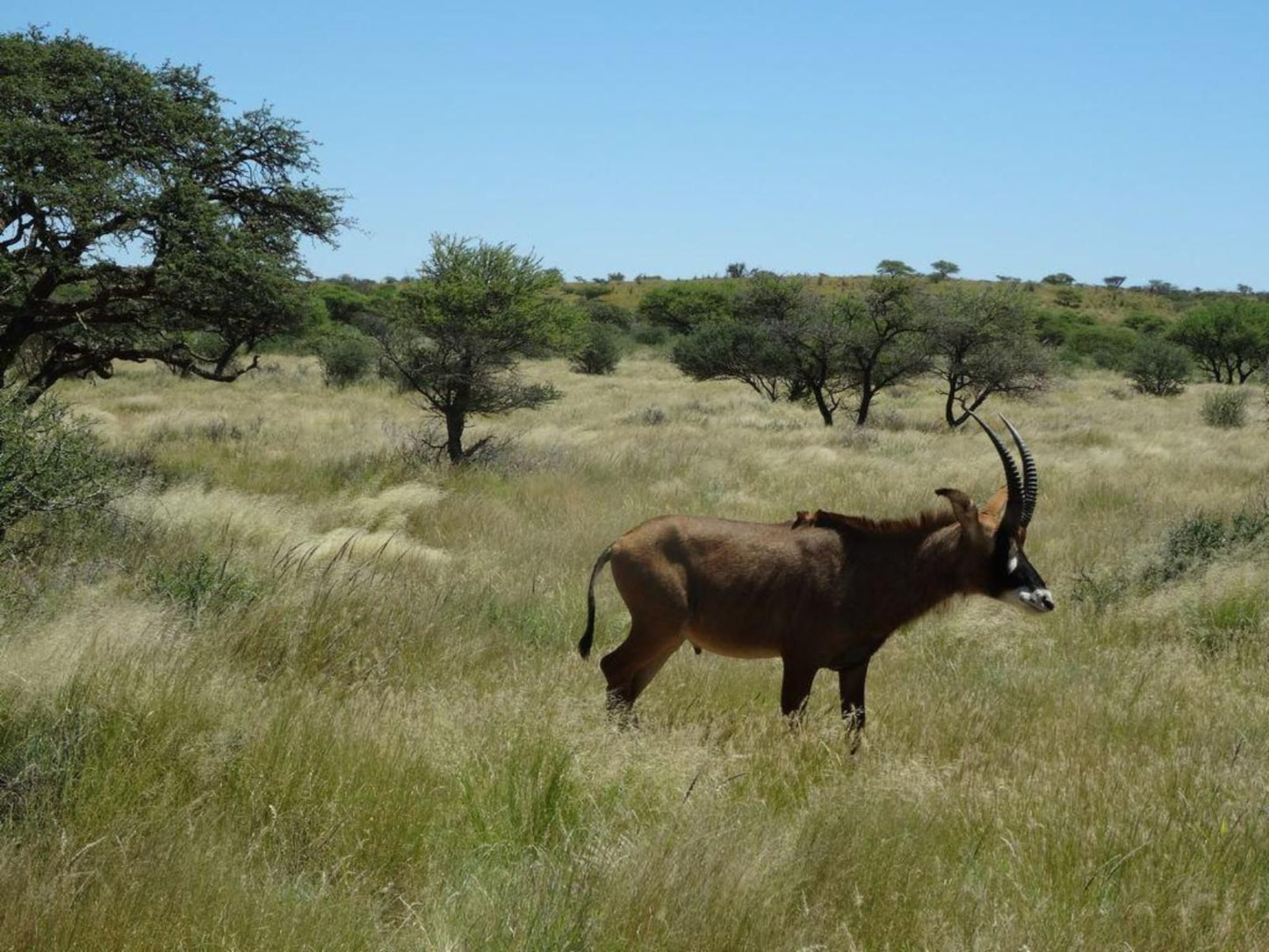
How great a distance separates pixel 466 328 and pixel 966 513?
552 inches

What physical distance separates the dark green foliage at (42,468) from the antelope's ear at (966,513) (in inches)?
226

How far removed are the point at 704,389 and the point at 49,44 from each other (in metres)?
29.3

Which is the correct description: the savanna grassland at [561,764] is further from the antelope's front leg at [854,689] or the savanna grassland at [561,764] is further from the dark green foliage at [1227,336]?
the dark green foliage at [1227,336]

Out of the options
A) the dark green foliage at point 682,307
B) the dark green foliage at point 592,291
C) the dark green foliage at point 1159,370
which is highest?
the dark green foliage at point 592,291

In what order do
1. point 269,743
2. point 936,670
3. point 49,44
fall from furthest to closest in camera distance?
1. point 49,44
2. point 936,670
3. point 269,743

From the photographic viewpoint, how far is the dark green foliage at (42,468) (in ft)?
22.2

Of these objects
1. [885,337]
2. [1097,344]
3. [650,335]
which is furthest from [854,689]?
[1097,344]

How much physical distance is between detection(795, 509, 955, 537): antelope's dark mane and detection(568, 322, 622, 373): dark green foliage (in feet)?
137

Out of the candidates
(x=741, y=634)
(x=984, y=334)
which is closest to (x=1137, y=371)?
(x=984, y=334)

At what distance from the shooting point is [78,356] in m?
17.3

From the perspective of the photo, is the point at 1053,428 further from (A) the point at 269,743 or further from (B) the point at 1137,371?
(A) the point at 269,743

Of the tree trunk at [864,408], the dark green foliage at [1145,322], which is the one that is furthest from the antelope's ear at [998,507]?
the dark green foliage at [1145,322]

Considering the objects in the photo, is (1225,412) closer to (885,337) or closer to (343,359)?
(885,337)

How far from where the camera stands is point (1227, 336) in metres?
53.8
